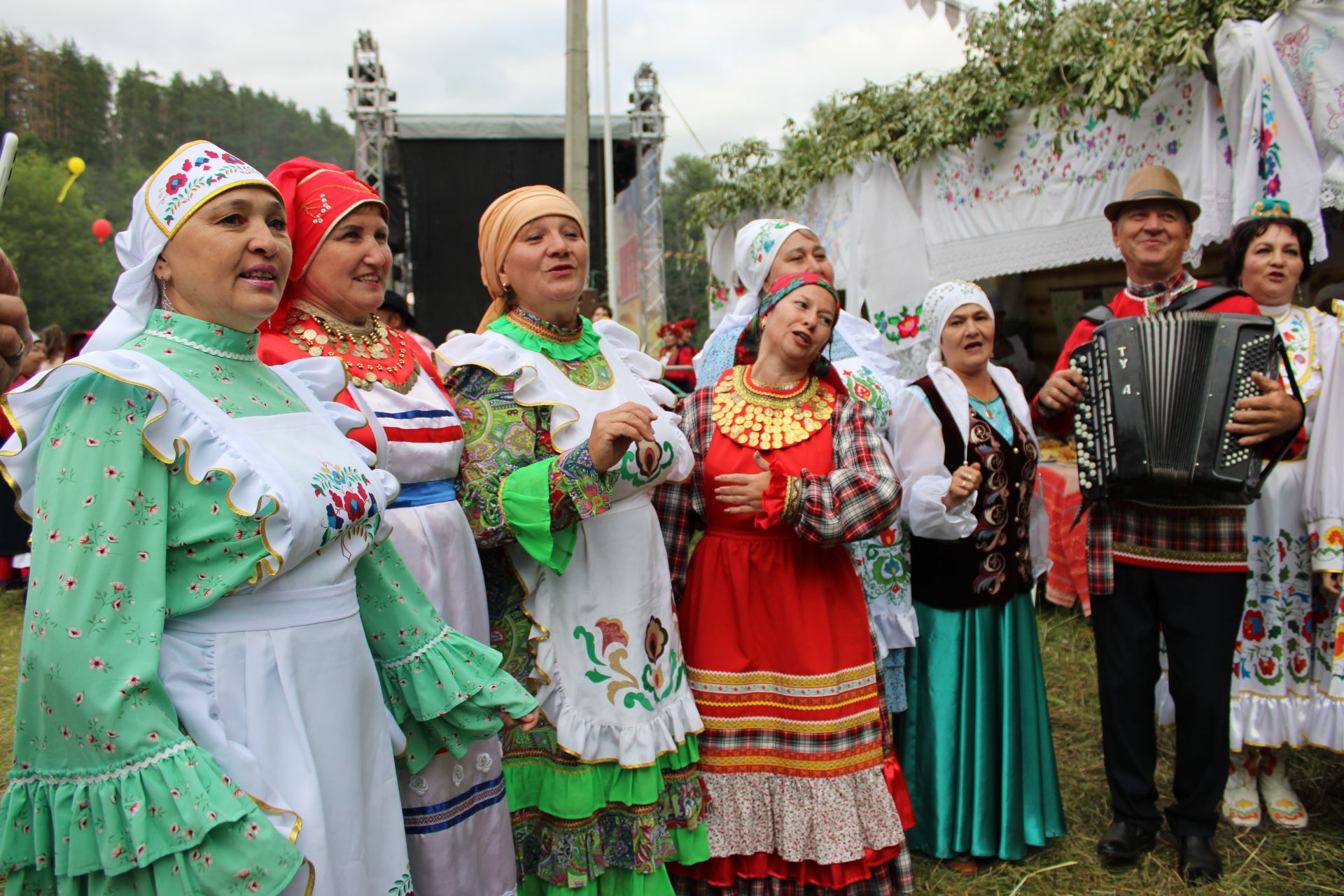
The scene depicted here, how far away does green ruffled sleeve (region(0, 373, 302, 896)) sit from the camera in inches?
50.9

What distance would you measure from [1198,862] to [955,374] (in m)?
1.74

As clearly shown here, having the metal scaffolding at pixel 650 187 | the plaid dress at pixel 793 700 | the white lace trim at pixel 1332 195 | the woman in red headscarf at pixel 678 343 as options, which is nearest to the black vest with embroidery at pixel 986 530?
the plaid dress at pixel 793 700

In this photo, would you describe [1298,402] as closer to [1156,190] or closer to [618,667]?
[1156,190]

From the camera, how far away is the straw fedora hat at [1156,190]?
10.5ft

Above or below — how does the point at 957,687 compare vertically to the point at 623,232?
below

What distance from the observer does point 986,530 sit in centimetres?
306

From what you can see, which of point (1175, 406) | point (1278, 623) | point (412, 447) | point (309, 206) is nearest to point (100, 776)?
point (412, 447)

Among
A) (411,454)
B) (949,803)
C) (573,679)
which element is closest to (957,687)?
(949,803)

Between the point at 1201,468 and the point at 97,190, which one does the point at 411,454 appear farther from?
the point at 97,190

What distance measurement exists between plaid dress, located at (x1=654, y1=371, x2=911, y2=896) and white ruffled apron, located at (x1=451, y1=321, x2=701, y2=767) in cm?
29

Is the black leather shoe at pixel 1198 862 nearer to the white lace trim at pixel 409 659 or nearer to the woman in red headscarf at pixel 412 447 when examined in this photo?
the woman in red headscarf at pixel 412 447

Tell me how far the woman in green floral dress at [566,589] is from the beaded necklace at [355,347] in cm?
22

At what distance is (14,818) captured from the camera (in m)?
1.33

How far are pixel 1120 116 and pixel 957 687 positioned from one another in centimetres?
359
